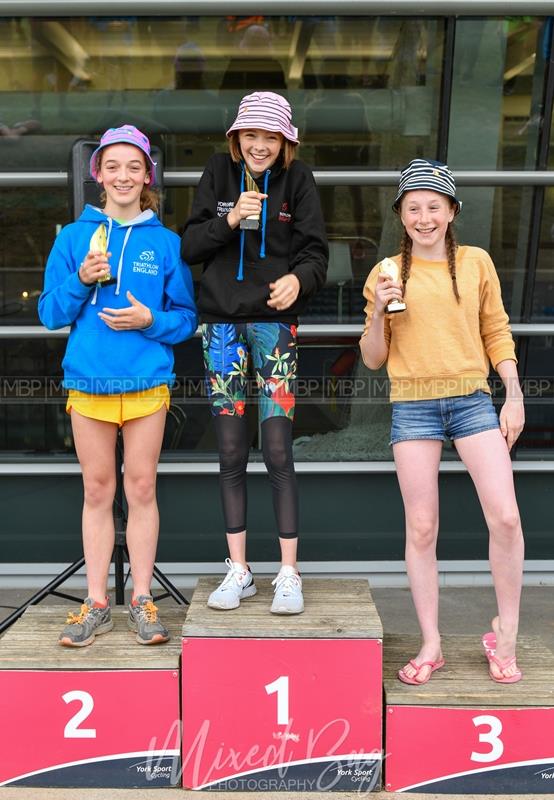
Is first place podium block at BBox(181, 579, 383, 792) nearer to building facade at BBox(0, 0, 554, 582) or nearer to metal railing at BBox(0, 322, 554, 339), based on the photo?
building facade at BBox(0, 0, 554, 582)

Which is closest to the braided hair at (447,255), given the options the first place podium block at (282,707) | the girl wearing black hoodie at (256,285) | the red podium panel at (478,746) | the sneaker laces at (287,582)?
the girl wearing black hoodie at (256,285)

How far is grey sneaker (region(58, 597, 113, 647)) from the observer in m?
3.34

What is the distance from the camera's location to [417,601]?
339cm

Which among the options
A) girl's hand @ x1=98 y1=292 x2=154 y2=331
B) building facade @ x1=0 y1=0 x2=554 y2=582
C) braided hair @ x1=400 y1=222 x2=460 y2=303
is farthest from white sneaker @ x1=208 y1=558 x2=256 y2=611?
building facade @ x1=0 y1=0 x2=554 y2=582

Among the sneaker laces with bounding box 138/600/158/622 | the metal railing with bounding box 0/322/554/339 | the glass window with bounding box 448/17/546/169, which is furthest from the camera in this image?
the metal railing with bounding box 0/322/554/339

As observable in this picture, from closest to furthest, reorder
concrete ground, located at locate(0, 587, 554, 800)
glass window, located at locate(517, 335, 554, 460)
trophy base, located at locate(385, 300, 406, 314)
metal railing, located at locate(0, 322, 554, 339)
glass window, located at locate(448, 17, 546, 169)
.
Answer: trophy base, located at locate(385, 300, 406, 314)
concrete ground, located at locate(0, 587, 554, 800)
glass window, located at locate(448, 17, 546, 169)
metal railing, located at locate(0, 322, 554, 339)
glass window, located at locate(517, 335, 554, 460)

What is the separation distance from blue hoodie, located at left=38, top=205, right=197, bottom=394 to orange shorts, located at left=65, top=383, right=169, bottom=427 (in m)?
0.03

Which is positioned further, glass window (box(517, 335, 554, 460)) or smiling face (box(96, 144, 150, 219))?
glass window (box(517, 335, 554, 460))

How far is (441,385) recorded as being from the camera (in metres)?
3.28

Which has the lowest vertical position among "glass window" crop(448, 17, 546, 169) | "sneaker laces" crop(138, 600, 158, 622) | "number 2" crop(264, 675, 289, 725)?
"number 2" crop(264, 675, 289, 725)

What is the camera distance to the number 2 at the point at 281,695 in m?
3.16

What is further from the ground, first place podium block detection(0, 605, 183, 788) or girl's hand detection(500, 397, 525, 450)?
girl's hand detection(500, 397, 525, 450)

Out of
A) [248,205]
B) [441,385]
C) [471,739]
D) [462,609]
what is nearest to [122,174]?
[248,205]

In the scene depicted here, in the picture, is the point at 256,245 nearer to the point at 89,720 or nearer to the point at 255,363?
the point at 255,363
